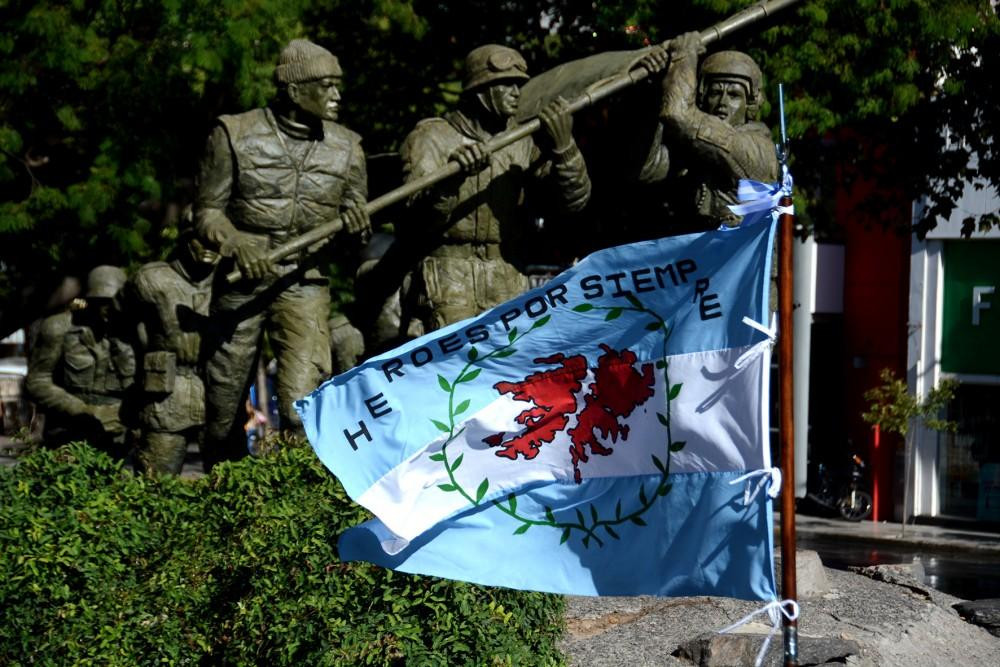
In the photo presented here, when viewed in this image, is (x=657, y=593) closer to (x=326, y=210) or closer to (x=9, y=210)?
(x=326, y=210)

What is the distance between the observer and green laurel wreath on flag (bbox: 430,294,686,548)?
5984 mm

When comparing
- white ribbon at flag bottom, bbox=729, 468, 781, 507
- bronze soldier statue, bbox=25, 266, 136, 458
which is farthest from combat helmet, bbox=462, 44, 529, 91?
white ribbon at flag bottom, bbox=729, 468, 781, 507

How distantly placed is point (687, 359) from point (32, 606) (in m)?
3.35

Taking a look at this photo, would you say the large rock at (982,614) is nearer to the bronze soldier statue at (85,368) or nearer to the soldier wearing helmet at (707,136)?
the soldier wearing helmet at (707,136)

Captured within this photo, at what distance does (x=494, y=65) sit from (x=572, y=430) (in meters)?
3.65

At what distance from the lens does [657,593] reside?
592 cm

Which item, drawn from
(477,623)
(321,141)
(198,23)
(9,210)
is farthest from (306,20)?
(477,623)

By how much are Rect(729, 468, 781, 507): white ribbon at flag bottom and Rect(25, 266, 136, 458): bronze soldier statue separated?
7.14m

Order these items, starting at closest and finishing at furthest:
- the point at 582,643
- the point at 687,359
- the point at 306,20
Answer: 1. the point at 687,359
2. the point at 582,643
3. the point at 306,20

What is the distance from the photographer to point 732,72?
931 cm

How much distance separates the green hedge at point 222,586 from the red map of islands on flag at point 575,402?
0.95 m

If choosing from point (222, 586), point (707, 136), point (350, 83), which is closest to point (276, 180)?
point (707, 136)

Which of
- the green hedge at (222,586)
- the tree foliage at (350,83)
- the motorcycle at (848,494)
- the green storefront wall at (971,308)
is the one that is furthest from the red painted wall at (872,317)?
the green hedge at (222,586)

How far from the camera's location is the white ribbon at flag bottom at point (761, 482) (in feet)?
18.1
